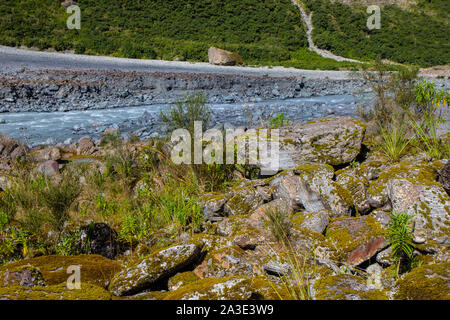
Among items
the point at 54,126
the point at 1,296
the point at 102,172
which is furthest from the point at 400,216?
the point at 54,126

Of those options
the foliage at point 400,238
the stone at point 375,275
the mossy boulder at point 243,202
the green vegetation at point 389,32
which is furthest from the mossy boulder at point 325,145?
the green vegetation at point 389,32

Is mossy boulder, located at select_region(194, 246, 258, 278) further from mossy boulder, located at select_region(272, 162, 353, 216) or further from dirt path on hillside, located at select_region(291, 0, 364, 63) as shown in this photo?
dirt path on hillside, located at select_region(291, 0, 364, 63)

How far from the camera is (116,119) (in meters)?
10.7

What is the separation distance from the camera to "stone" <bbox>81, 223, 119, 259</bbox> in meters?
3.39

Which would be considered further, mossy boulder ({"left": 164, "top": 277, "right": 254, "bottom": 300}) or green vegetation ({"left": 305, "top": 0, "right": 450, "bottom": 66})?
green vegetation ({"left": 305, "top": 0, "right": 450, "bottom": 66})

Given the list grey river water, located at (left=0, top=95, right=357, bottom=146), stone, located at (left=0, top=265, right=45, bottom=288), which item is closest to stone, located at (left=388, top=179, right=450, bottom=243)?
stone, located at (left=0, top=265, right=45, bottom=288)

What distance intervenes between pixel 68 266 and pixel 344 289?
225cm

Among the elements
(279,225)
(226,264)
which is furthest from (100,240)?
(279,225)

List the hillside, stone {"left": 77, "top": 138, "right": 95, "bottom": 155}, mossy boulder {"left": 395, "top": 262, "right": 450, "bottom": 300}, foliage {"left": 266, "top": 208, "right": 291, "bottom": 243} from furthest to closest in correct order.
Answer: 1. the hillside
2. stone {"left": 77, "top": 138, "right": 95, "bottom": 155}
3. foliage {"left": 266, "top": 208, "right": 291, "bottom": 243}
4. mossy boulder {"left": 395, "top": 262, "right": 450, "bottom": 300}

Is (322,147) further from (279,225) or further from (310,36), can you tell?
(310,36)

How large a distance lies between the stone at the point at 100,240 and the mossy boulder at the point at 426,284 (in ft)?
8.78

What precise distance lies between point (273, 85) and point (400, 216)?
14.7 meters

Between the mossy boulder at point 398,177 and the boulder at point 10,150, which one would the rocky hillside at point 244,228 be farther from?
the boulder at point 10,150

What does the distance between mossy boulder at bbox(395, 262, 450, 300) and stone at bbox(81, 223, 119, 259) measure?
8.78 ft
